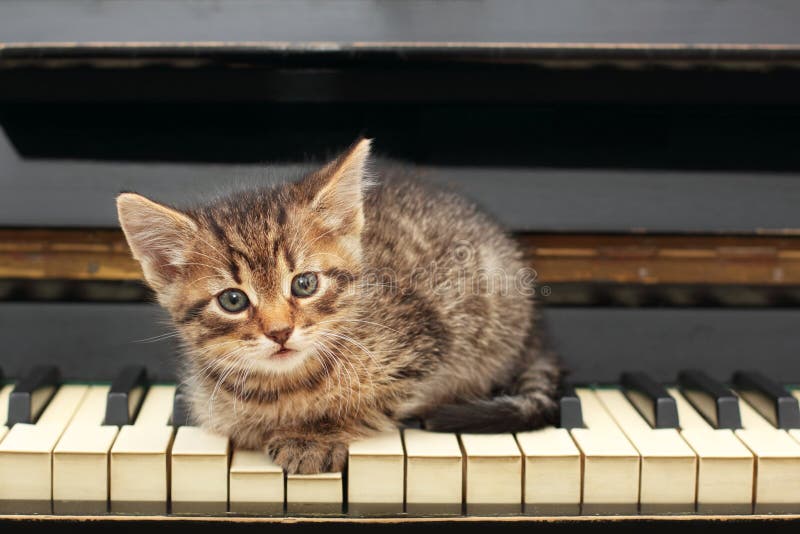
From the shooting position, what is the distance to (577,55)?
1278 millimetres

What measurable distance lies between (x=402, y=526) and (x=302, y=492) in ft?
0.55

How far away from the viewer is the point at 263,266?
1.30 meters

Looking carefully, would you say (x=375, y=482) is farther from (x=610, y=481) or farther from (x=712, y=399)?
(x=712, y=399)

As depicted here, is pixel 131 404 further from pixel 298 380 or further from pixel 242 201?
pixel 242 201

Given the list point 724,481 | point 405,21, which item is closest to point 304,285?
point 405,21

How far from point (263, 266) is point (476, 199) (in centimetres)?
49

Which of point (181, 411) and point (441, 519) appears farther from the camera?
point (181, 411)

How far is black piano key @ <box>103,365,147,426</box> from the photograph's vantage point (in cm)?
132

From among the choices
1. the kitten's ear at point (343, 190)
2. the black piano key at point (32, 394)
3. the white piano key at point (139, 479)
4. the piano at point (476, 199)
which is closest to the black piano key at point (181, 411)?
the piano at point (476, 199)

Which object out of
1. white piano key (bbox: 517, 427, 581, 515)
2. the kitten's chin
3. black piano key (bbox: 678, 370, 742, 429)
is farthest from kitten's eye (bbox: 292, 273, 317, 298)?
black piano key (bbox: 678, 370, 742, 429)

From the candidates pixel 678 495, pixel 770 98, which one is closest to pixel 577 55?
pixel 770 98

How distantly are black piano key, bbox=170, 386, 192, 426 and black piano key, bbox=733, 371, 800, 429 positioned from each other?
1.04m

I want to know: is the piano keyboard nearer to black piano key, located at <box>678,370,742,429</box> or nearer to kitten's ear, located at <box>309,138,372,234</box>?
black piano key, located at <box>678,370,742,429</box>

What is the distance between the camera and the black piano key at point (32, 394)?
1.31 meters
